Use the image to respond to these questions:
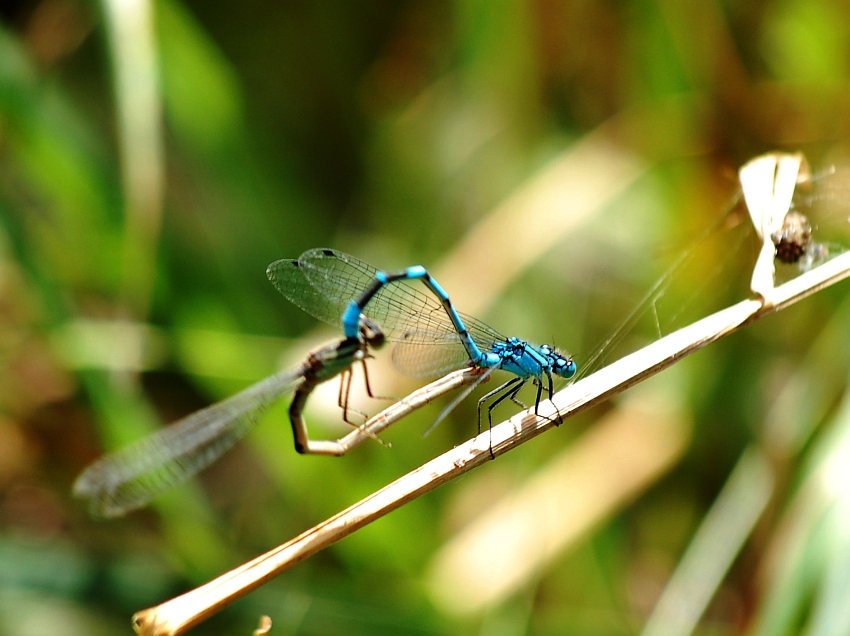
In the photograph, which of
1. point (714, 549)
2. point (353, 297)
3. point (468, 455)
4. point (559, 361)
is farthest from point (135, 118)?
point (714, 549)

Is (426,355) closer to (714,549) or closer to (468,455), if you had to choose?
(468,455)

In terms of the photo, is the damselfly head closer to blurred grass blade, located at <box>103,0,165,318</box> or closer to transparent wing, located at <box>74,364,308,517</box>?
transparent wing, located at <box>74,364,308,517</box>

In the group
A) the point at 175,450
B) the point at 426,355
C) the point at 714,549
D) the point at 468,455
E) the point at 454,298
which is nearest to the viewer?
the point at 468,455

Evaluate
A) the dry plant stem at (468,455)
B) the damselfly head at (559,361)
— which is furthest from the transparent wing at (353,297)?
the dry plant stem at (468,455)

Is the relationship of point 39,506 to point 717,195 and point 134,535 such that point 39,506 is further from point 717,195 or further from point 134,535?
point 717,195

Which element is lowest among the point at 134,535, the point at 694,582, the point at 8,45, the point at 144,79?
the point at 694,582

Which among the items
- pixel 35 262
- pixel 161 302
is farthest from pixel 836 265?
pixel 35 262

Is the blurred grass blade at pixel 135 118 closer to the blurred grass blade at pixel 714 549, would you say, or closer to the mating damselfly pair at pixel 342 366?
the mating damselfly pair at pixel 342 366
